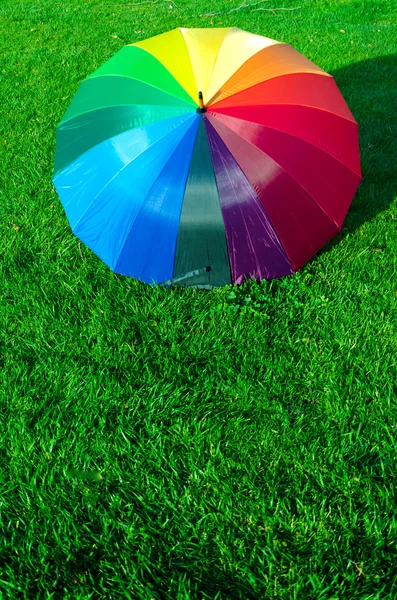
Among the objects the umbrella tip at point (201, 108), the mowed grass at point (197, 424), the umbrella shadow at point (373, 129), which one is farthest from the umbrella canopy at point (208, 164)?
the umbrella shadow at point (373, 129)

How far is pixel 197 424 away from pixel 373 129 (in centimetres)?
403

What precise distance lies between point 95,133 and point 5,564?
7.88 feet

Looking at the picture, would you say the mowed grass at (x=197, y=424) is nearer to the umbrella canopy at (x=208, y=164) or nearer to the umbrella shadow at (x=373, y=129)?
the umbrella shadow at (x=373, y=129)

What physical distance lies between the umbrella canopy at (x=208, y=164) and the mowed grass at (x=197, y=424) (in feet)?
1.21

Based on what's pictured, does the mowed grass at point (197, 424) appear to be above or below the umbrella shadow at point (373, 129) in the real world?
below

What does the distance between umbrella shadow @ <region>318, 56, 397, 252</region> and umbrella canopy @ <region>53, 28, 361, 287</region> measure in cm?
81

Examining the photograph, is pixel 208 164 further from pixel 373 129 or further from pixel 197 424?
pixel 373 129

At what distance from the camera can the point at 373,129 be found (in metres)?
5.53

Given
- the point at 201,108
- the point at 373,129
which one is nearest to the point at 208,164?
the point at 201,108

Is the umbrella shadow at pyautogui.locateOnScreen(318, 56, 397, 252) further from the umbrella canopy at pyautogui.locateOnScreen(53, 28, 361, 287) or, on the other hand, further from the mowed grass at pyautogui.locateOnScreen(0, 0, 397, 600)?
the umbrella canopy at pyautogui.locateOnScreen(53, 28, 361, 287)

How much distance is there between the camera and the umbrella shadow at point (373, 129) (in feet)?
14.4

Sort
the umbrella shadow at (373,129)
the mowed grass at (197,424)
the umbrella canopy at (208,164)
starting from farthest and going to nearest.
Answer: the umbrella shadow at (373,129), the umbrella canopy at (208,164), the mowed grass at (197,424)

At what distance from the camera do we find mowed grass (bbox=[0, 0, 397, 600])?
226 cm

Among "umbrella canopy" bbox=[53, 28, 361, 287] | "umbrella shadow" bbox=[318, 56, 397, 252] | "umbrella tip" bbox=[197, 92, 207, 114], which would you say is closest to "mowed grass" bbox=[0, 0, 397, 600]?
"umbrella shadow" bbox=[318, 56, 397, 252]
